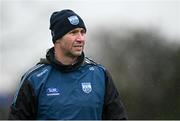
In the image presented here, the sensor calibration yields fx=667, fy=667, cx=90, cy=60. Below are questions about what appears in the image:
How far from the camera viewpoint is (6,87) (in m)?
8.18

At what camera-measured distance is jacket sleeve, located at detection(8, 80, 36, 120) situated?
159 inches

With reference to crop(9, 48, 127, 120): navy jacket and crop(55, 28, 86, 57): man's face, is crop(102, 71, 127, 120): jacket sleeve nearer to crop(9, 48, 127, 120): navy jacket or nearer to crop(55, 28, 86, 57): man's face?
crop(9, 48, 127, 120): navy jacket

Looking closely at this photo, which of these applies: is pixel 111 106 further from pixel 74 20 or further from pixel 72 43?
pixel 74 20

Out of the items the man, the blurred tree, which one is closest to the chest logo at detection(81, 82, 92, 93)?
the man

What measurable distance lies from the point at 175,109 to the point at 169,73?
2.18ft

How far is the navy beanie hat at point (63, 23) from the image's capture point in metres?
4.17

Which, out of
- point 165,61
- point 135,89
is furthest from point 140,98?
point 165,61

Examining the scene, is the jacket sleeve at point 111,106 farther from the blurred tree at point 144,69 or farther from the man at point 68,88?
the blurred tree at point 144,69

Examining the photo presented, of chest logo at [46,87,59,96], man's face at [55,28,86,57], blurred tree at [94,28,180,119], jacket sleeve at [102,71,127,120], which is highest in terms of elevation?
man's face at [55,28,86,57]

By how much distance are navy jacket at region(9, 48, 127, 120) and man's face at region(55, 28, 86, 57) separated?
0.08m

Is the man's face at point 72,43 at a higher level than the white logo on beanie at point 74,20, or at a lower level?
lower

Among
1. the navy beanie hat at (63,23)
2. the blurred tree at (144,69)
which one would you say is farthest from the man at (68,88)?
the blurred tree at (144,69)

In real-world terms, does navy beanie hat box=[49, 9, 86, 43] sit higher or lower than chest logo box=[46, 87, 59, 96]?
higher

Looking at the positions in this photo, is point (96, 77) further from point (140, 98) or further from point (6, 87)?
point (140, 98)
